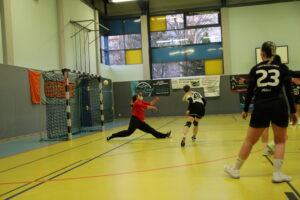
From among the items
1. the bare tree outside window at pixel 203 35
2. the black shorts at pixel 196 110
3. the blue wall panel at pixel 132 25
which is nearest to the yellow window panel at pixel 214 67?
the bare tree outside window at pixel 203 35

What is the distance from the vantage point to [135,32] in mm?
23891

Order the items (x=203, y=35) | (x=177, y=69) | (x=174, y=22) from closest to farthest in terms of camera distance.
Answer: (x=203, y=35) → (x=177, y=69) → (x=174, y=22)

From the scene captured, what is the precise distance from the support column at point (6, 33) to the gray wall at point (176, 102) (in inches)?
465

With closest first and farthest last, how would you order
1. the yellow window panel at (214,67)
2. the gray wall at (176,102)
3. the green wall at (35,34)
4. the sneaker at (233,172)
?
1. the sneaker at (233,172)
2. the green wall at (35,34)
3. the gray wall at (176,102)
4. the yellow window panel at (214,67)

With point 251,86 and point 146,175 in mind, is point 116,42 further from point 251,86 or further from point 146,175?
point 251,86

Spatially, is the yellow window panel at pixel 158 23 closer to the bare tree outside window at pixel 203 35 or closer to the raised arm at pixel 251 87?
the bare tree outside window at pixel 203 35

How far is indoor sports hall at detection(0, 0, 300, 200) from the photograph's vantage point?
4.16 m

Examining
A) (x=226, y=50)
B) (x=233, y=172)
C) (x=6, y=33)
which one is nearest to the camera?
(x=233, y=172)

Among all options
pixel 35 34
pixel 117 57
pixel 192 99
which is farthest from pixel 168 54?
pixel 192 99

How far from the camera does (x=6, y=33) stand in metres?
12.4

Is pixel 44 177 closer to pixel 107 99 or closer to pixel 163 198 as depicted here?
pixel 163 198

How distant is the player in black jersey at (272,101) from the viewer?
4.04 meters

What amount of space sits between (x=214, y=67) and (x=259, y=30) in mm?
3984

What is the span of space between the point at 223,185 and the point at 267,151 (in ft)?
7.88
